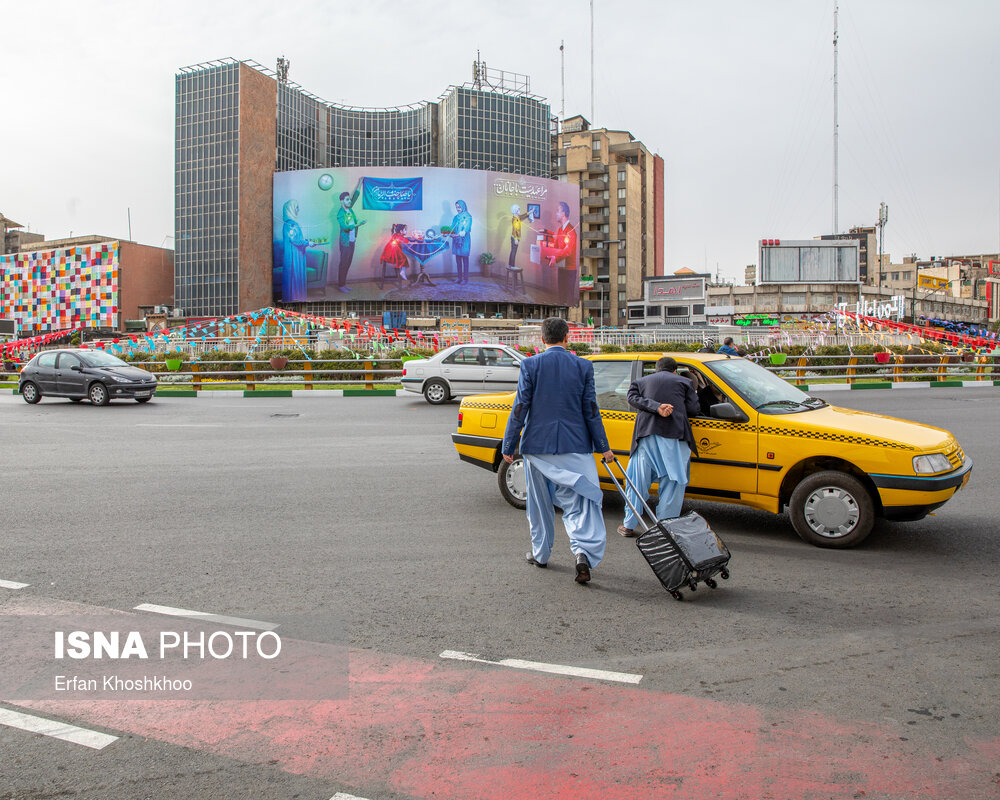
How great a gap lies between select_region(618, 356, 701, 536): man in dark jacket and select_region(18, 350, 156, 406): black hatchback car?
1659 cm

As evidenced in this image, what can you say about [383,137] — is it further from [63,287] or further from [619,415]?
[619,415]

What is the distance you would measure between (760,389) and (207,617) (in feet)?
15.0

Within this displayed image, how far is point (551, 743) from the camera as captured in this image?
295 centimetres

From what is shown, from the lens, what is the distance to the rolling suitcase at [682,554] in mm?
4539

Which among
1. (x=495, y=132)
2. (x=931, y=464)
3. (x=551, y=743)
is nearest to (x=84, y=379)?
(x=931, y=464)

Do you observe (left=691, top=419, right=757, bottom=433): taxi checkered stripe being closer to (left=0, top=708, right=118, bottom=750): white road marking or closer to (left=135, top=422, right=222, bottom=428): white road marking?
(left=0, top=708, right=118, bottom=750): white road marking

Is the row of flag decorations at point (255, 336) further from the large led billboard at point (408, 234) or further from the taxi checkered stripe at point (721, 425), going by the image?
the large led billboard at point (408, 234)

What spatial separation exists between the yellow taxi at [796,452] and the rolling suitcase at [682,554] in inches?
58.0

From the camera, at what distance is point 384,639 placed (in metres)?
3.99

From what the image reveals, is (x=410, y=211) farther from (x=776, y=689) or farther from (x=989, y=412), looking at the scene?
(x=776, y=689)

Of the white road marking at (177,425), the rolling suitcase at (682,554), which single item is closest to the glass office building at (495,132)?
the white road marking at (177,425)

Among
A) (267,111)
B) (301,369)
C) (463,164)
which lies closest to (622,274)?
(463,164)

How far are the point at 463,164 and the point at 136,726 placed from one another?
3878 inches

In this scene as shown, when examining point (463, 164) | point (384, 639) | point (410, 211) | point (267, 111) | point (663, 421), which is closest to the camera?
point (384, 639)
